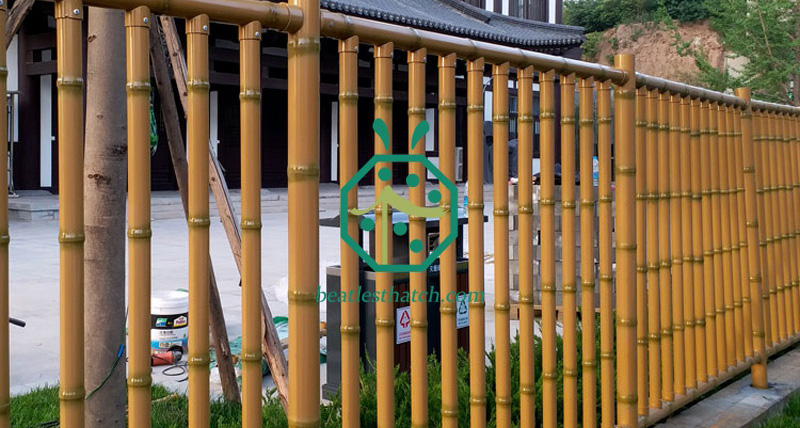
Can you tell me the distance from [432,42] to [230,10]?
55 centimetres

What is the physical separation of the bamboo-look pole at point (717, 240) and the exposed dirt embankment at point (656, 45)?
35289mm

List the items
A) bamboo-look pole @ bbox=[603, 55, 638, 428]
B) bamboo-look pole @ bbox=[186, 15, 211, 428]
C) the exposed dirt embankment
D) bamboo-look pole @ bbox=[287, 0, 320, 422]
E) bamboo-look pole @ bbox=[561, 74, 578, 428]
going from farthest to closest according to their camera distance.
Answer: the exposed dirt embankment, bamboo-look pole @ bbox=[603, 55, 638, 428], bamboo-look pole @ bbox=[561, 74, 578, 428], bamboo-look pole @ bbox=[287, 0, 320, 422], bamboo-look pole @ bbox=[186, 15, 211, 428]

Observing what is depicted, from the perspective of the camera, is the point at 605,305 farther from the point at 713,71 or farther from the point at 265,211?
the point at 713,71

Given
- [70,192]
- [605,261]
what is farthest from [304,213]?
[605,261]

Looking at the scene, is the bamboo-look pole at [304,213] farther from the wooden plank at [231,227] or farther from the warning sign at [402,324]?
the warning sign at [402,324]

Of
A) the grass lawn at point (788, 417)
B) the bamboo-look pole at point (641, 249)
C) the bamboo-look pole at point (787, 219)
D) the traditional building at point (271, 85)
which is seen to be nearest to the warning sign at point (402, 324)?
the bamboo-look pole at point (641, 249)

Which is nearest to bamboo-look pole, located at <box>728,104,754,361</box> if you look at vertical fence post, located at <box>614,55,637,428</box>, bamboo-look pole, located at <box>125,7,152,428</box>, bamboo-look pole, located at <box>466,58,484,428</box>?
vertical fence post, located at <box>614,55,637,428</box>

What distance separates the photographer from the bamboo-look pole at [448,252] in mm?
2029

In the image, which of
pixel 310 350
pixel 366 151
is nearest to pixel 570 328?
pixel 310 350

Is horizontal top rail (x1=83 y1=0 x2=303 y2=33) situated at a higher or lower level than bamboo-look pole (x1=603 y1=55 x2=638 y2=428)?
higher

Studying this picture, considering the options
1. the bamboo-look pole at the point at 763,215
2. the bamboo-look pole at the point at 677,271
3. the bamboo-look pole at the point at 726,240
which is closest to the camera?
the bamboo-look pole at the point at 677,271

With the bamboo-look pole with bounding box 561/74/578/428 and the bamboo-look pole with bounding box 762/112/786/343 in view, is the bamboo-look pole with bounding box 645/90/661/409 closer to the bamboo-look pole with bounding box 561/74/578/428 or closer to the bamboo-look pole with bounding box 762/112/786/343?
the bamboo-look pole with bounding box 561/74/578/428

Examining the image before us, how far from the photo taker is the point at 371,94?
1745 centimetres

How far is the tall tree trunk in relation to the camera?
2377 mm
